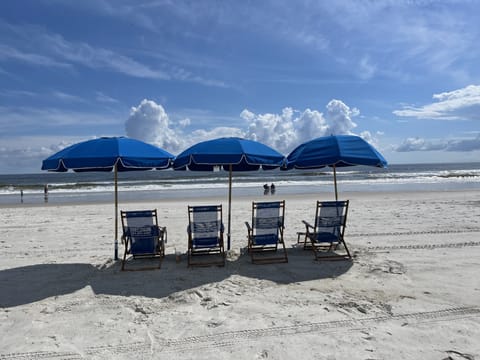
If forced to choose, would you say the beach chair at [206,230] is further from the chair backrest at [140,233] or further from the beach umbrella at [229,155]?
the beach umbrella at [229,155]

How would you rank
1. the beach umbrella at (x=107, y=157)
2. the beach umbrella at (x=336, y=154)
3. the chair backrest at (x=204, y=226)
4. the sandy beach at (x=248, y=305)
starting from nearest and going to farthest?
the sandy beach at (x=248, y=305), the beach umbrella at (x=107, y=157), the beach umbrella at (x=336, y=154), the chair backrest at (x=204, y=226)

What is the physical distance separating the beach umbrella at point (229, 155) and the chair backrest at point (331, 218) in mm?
1181

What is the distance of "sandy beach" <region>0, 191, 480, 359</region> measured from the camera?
9.81 ft

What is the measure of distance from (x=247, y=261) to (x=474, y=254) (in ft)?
12.8

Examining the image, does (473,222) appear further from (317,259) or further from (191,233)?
(191,233)

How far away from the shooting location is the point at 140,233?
17.9 ft

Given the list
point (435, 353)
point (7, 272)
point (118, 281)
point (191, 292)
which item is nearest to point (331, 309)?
point (435, 353)

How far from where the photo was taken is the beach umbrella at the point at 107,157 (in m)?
4.66

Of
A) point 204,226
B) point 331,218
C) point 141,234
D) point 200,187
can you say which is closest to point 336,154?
point 331,218

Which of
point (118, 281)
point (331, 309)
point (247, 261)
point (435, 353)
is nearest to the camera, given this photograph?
point (435, 353)

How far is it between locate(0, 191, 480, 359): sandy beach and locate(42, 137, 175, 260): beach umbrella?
1636 millimetres

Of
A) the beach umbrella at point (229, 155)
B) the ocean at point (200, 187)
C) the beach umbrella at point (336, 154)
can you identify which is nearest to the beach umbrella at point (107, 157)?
the beach umbrella at point (229, 155)

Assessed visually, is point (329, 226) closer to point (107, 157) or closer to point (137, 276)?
point (137, 276)

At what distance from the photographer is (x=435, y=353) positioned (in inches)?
112
